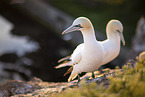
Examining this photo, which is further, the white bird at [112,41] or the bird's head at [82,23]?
the white bird at [112,41]

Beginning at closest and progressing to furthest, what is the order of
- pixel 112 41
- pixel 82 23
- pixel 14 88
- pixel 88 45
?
pixel 82 23, pixel 88 45, pixel 14 88, pixel 112 41

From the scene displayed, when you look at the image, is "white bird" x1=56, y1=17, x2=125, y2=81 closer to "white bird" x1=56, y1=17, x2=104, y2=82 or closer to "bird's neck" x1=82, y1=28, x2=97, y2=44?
"white bird" x1=56, y1=17, x2=104, y2=82

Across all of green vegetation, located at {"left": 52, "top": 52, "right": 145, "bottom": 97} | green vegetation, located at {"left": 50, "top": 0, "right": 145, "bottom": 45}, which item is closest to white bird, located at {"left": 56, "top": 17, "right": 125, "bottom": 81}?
green vegetation, located at {"left": 52, "top": 52, "right": 145, "bottom": 97}

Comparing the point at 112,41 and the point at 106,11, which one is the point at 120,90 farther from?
the point at 106,11

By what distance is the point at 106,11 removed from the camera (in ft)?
31.9

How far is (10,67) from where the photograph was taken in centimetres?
739

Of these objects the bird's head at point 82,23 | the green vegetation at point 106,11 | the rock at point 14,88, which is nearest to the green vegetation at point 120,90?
the bird's head at point 82,23

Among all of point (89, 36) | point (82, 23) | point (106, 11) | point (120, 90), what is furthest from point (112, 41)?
point (106, 11)

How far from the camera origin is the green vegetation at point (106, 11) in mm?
8914

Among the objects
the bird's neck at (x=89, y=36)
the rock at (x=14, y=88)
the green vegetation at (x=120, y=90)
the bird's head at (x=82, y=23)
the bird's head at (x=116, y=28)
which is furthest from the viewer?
the bird's head at (x=116, y=28)

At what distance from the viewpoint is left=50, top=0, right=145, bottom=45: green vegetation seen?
29.2ft

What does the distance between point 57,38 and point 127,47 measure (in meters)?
3.25

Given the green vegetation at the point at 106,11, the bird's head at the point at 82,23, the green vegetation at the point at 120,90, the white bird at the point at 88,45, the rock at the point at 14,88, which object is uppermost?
the green vegetation at the point at 106,11

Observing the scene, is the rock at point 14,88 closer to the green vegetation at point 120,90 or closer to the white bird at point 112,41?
the white bird at point 112,41
